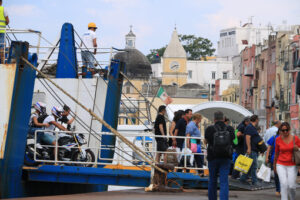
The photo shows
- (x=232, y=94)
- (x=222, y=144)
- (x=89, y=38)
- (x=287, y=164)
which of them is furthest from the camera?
(x=232, y=94)

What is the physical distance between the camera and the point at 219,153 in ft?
44.2

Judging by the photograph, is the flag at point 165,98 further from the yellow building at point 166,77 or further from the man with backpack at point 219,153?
the yellow building at point 166,77

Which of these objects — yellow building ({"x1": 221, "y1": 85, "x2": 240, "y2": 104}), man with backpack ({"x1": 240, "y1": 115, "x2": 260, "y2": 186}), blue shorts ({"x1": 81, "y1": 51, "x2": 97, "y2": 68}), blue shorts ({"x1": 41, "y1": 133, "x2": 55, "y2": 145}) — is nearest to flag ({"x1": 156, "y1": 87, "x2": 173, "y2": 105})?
blue shorts ({"x1": 81, "y1": 51, "x2": 97, "y2": 68})

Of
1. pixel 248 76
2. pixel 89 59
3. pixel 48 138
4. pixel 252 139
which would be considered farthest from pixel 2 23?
pixel 248 76

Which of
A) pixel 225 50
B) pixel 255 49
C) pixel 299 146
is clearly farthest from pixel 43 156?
pixel 225 50

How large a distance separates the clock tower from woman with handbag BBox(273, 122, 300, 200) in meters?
126

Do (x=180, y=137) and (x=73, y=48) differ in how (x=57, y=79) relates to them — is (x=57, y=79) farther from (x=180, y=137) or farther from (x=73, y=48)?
(x=180, y=137)

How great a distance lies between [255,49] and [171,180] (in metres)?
63.7

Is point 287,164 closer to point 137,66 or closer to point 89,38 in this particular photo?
point 89,38

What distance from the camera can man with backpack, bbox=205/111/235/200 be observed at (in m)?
13.4

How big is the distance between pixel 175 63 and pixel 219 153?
128 meters

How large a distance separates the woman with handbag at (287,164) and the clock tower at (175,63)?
414ft

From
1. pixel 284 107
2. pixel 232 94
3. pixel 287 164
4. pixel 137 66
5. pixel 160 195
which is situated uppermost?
pixel 137 66

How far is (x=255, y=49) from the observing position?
265ft
